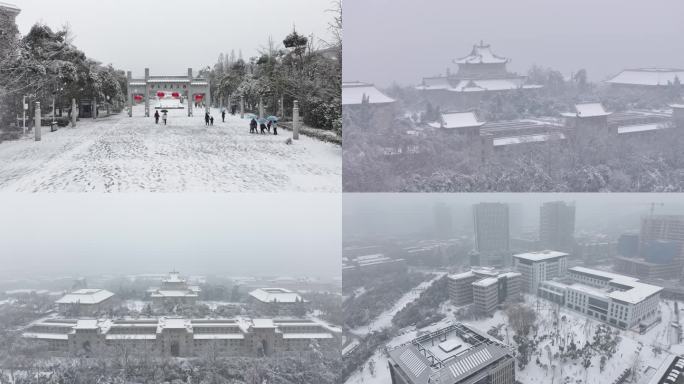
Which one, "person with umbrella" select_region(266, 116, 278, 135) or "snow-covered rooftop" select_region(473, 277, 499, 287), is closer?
"person with umbrella" select_region(266, 116, 278, 135)

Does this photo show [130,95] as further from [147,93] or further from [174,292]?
[174,292]

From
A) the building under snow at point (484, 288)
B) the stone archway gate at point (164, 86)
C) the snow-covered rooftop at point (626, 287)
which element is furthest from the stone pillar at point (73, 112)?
the snow-covered rooftop at point (626, 287)

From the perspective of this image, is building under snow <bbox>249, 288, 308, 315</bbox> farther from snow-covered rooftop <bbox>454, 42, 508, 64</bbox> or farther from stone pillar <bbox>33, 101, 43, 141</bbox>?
snow-covered rooftop <bbox>454, 42, 508, 64</bbox>

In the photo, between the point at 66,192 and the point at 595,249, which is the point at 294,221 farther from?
the point at 595,249

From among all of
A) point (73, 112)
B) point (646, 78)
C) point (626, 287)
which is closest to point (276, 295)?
point (73, 112)

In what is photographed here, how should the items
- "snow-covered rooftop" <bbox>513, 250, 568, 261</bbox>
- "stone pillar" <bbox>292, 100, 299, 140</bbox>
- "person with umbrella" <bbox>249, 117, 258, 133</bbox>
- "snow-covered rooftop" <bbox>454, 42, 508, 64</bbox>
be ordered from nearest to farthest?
"stone pillar" <bbox>292, 100, 299, 140</bbox>
"person with umbrella" <bbox>249, 117, 258, 133</bbox>
"snow-covered rooftop" <bbox>454, 42, 508, 64</bbox>
"snow-covered rooftop" <bbox>513, 250, 568, 261</bbox>

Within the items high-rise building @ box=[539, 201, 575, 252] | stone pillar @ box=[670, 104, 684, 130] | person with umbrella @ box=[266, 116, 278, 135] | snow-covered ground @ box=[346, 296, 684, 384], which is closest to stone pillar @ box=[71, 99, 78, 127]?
person with umbrella @ box=[266, 116, 278, 135]

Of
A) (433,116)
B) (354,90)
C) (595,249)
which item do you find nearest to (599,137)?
(595,249)
